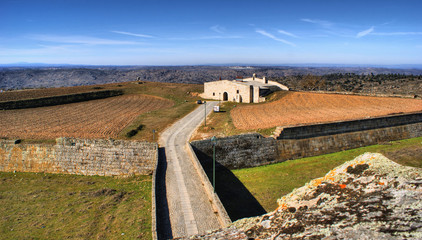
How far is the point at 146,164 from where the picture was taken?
19.3 meters

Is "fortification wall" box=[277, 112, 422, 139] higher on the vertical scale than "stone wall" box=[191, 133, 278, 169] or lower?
higher

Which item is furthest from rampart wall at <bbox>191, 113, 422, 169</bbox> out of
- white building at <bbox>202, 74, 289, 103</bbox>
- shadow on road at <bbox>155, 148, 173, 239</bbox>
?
white building at <bbox>202, 74, 289, 103</bbox>

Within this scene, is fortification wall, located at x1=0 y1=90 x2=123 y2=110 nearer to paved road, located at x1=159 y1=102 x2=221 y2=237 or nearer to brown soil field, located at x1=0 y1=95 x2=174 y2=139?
brown soil field, located at x1=0 y1=95 x2=174 y2=139

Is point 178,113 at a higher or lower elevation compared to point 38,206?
higher

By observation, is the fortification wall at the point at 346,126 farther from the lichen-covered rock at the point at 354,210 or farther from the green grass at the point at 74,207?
the lichen-covered rock at the point at 354,210

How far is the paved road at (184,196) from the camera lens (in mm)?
11875

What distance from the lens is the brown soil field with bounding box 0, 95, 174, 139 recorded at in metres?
26.9

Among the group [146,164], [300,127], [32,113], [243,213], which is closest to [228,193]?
[243,213]

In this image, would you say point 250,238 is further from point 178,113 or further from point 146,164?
point 178,113

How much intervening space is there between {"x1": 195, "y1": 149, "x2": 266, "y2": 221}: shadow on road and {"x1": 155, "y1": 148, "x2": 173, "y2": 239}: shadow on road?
3550mm

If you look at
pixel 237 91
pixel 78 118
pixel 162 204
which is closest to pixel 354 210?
pixel 162 204

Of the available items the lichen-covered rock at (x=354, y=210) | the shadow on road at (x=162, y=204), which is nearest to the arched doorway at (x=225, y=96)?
the shadow on road at (x=162, y=204)

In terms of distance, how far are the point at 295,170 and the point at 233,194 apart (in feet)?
20.3

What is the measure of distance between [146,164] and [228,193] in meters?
6.18
